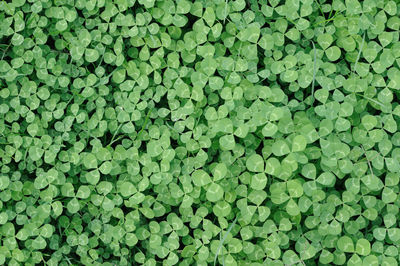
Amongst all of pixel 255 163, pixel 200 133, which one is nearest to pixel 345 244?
pixel 255 163

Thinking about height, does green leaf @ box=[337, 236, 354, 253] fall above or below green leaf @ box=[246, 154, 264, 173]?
below

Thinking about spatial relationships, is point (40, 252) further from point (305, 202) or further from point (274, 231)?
point (305, 202)

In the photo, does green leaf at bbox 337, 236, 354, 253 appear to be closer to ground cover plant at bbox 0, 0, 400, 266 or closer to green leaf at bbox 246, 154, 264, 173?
ground cover plant at bbox 0, 0, 400, 266

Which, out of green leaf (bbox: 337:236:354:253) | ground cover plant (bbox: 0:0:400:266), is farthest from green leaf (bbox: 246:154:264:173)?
green leaf (bbox: 337:236:354:253)

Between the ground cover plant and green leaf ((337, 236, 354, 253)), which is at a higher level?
the ground cover plant

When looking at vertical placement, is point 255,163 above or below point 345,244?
above

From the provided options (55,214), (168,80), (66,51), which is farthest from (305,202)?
(66,51)

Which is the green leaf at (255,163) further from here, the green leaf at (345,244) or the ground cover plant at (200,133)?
the green leaf at (345,244)

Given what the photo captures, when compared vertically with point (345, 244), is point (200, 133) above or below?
above

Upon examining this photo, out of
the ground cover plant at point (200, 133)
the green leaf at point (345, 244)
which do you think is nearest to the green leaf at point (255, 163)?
the ground cover plant at point (200, 133)

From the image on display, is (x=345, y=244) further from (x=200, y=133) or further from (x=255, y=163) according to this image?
(x=200, y=133)
